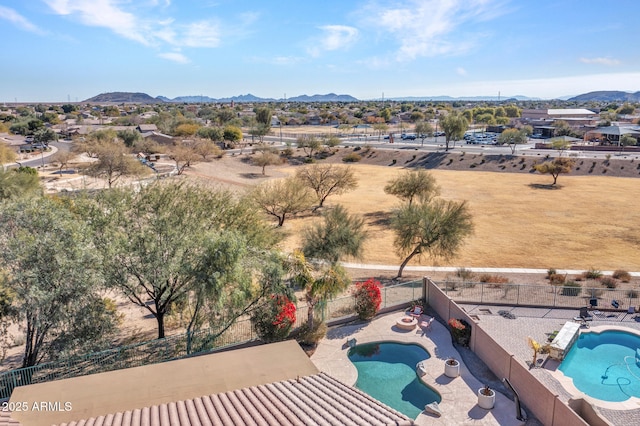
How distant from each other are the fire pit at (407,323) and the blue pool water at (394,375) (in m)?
1.36

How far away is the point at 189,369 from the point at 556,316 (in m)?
20.2

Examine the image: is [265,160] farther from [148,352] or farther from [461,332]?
[148,352]

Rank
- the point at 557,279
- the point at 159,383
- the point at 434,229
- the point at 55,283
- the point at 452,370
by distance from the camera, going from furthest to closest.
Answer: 1. the point at 434,229
2. the point at 557,279
3. the point at 452,370
4. the point at 55,283
5. the point at 159,383

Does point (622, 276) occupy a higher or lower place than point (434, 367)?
lower

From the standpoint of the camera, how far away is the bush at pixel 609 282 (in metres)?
28.7

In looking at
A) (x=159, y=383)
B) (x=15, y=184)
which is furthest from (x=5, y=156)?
(x=159, y=383)

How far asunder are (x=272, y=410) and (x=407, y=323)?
1344cm

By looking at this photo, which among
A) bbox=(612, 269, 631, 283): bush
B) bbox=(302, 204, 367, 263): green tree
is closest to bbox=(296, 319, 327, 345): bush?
bbox=(302, 204, 367, 263): green tree

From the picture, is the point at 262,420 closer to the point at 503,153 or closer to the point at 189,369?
the point at 189,369

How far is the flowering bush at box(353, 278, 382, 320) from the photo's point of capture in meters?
23.2

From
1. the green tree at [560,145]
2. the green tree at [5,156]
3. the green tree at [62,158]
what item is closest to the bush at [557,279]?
the green tree at [5,156]

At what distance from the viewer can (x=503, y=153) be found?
3605 inches

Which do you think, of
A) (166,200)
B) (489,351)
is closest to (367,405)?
(489,351)

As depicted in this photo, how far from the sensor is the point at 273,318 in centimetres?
1956
